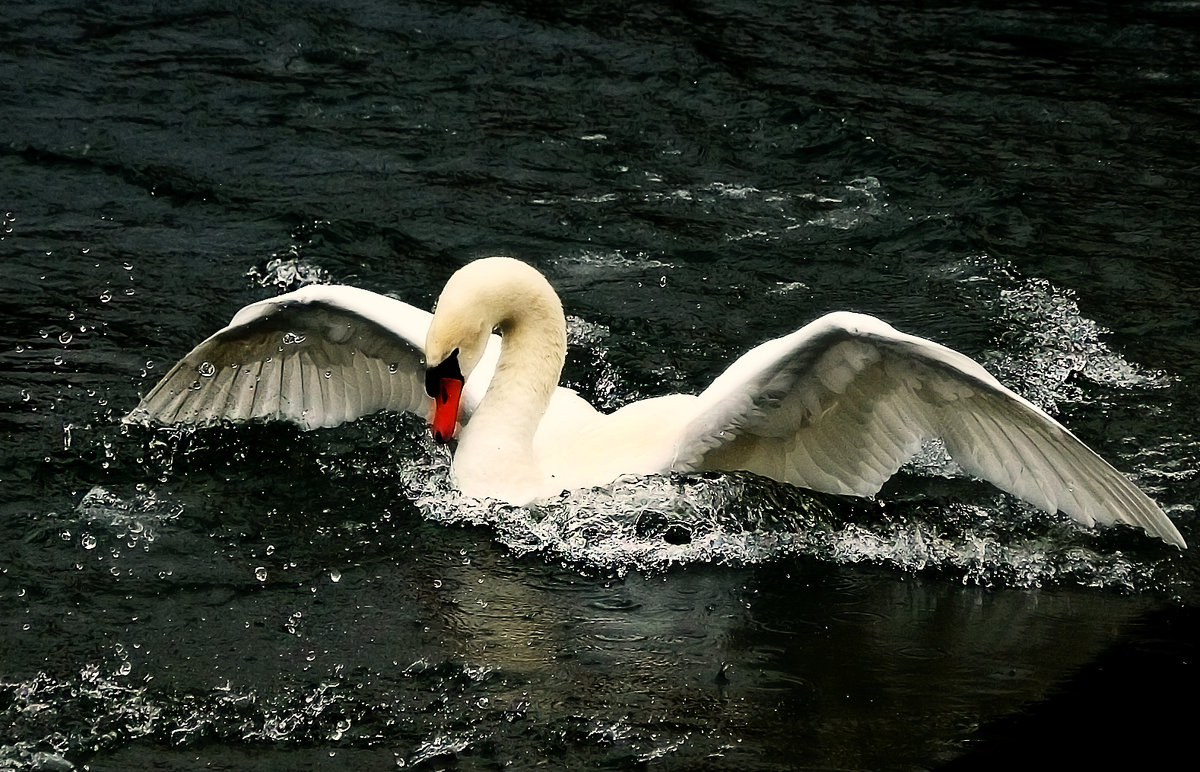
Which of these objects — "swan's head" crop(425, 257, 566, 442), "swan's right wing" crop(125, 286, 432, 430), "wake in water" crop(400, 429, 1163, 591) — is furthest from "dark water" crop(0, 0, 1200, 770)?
"swan's head" crop(425, 257, 566, 442)

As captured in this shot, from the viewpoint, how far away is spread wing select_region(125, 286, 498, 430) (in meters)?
→ 6.82

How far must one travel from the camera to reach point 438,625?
5586mm

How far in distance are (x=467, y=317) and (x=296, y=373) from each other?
4.93 ft

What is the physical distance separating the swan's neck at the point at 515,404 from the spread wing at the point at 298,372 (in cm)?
41

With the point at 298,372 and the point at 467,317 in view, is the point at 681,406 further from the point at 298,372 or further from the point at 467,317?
the point at 298,372

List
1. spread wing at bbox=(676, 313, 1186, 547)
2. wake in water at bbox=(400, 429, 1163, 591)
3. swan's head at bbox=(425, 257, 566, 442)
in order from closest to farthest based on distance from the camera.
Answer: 1. spread wing at bbox=(676, 313, 1186, 547)
2. swan's head at bbox=(425, 257, 566, 442)
3. wake in water at bbox=(400, 429, 1163, 591)

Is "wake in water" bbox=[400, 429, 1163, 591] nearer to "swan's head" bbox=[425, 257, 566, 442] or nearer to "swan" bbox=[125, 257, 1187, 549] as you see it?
"swan" bbox=[125, 257, 1187, 549]

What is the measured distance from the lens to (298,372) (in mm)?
7148

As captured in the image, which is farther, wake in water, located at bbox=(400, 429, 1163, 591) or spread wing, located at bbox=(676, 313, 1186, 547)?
wake in water, located at bbox=(400, 429, 1163, 591)

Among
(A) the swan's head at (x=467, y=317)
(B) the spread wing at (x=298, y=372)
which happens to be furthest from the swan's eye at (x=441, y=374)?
(B) the spread wing at (x=298, y=372)

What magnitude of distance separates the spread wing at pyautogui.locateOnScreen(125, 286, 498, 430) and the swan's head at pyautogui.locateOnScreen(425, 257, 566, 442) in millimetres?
615

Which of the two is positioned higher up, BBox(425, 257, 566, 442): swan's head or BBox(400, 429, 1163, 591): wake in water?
BBox(425, 257, 566, 442): swan's head

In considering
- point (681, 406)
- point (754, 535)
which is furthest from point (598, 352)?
point (754, 535)

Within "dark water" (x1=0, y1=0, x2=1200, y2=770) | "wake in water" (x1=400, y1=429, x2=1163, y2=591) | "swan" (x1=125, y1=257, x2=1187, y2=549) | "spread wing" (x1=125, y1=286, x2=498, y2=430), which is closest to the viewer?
"dark water" (x1=0, y1=0, x2=1200, y2=770)
